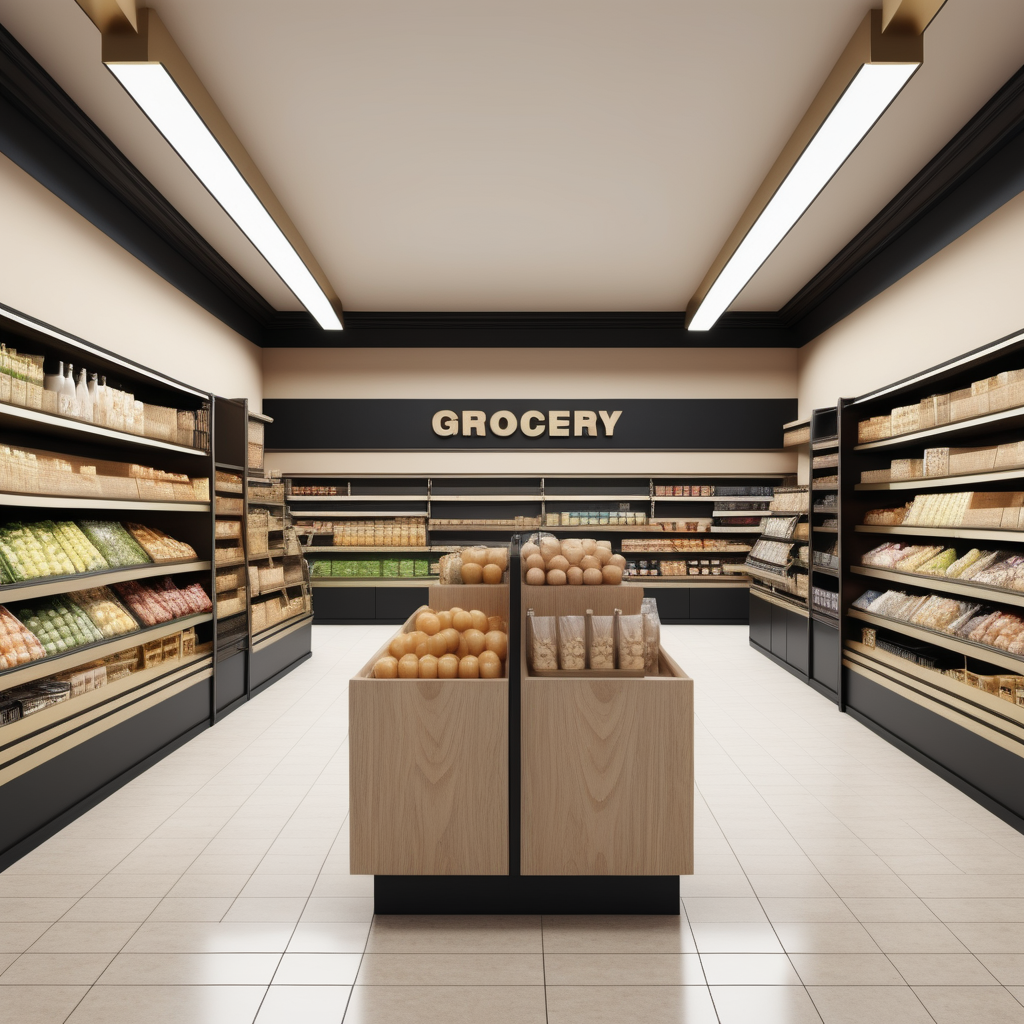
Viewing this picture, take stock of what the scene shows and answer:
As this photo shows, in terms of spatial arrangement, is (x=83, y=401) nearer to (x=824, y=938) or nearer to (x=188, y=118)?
(x=188, y=118)

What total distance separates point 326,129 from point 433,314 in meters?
4.44

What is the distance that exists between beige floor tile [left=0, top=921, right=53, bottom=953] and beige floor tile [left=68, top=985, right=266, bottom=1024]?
0.45m

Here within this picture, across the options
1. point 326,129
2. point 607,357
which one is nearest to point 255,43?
point 326,129

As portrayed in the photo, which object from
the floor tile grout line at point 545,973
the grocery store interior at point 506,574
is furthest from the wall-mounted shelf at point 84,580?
the floor tile grout line at point 545,973

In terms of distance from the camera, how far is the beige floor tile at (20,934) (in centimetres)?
247

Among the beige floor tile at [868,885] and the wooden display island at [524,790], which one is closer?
the wooden display island at [524,790]

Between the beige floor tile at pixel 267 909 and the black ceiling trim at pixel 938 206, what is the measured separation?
565cm

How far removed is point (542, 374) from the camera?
31.4 feet

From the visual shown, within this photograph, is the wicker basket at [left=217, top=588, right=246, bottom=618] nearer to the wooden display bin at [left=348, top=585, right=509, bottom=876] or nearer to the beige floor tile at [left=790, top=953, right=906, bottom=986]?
the wooden display bin at [left=348, top=585, right=509, bottom=876]

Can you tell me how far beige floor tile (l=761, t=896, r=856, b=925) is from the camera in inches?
104

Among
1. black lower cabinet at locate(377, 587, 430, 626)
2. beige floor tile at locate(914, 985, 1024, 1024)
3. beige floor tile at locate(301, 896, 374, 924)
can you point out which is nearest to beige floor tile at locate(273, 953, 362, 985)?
beige floor tile at locate(301, 896, 374, 924)

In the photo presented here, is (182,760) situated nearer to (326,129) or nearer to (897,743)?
(326,129)

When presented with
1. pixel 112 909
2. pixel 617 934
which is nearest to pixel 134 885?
pixel 112 909

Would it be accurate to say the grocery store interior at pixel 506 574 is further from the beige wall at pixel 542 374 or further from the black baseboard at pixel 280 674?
the beige wall at pixel 542 374
